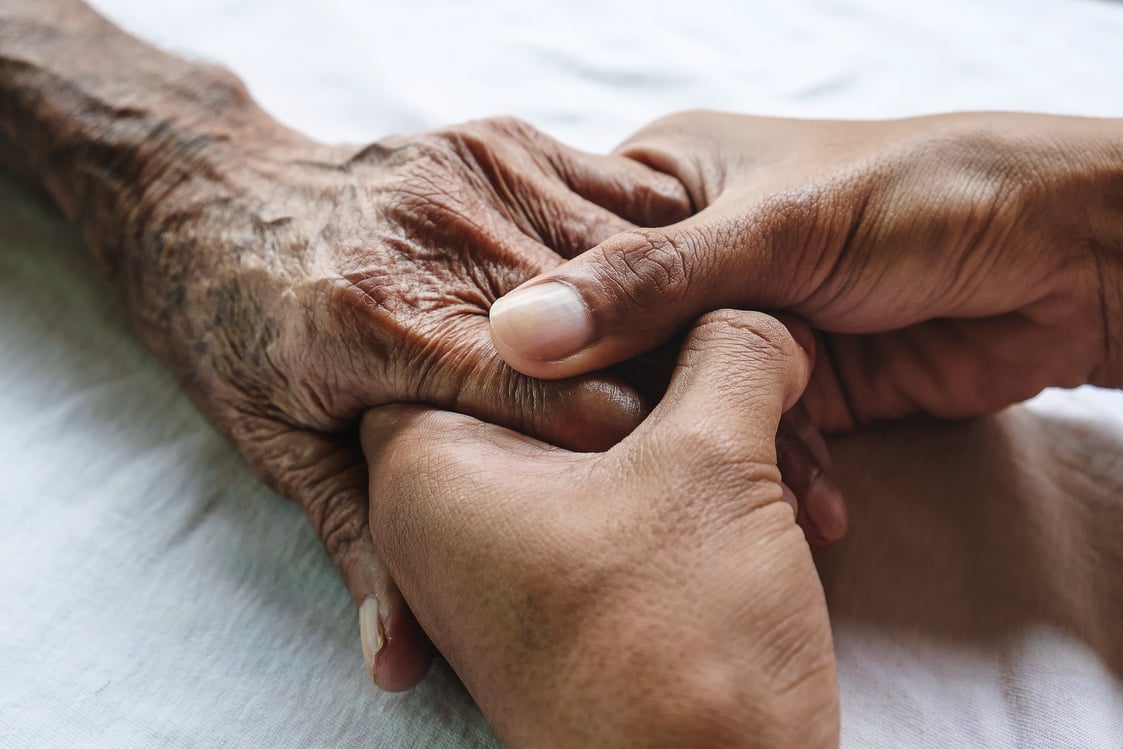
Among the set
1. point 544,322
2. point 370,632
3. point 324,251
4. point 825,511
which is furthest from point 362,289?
point 825,511

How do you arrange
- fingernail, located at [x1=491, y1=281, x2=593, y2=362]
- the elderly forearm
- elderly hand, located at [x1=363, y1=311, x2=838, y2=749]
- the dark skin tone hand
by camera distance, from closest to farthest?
elderly hand, located at [x1=363, y1=311, x2=838, y2=749]
fingernail, located at [x1=491, y1=281, x2=593, y2=362]
the dark skin tone hand
the elderly forearm

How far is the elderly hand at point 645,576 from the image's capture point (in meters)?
0.62

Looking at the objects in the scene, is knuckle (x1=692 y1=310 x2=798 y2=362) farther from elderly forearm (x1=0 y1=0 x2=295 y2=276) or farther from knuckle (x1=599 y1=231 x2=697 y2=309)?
elderly forearm (x1=0 y1=0 x2=295 y2=276)

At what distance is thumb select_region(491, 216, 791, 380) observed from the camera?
0.79 meters

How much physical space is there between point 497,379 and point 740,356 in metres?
0.26

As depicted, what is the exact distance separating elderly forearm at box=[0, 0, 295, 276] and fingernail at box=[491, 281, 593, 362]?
0.64 meters

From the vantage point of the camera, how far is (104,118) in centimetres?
124

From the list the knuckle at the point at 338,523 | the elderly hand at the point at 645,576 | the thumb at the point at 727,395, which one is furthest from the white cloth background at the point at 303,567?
the thumb at the point at 727,395

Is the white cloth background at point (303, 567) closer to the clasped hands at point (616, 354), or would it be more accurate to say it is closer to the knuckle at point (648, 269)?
the clasped hands at point (616, 354)

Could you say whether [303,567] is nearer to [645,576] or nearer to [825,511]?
Answer: [645,576]

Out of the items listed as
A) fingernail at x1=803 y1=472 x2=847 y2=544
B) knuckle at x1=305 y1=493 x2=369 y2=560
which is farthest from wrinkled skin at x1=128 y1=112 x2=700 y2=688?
fingernail at x1=803 y1=472 x2=847 y2=544

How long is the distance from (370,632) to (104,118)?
0.91m

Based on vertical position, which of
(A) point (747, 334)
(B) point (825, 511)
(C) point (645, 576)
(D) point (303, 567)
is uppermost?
(A) point (747, 334)

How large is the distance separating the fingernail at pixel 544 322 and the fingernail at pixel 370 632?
12.7 inches
